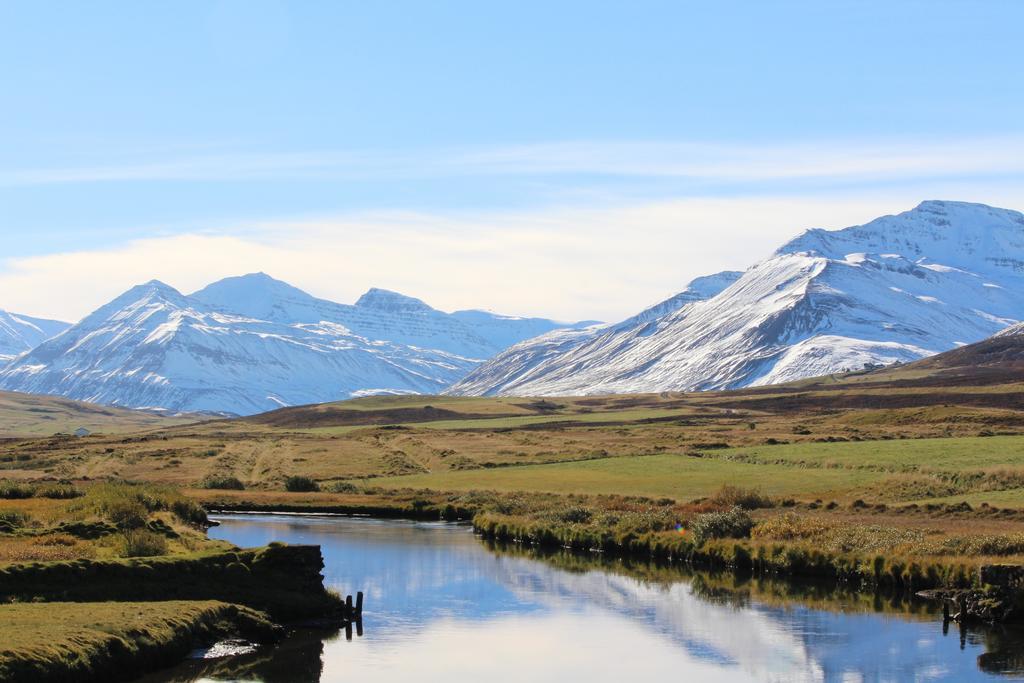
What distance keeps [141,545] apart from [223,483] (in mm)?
66777

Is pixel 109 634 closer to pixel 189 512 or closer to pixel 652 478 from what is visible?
pixel 189 512

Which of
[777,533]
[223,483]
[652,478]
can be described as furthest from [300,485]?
[777,533]

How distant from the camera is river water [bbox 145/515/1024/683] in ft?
157

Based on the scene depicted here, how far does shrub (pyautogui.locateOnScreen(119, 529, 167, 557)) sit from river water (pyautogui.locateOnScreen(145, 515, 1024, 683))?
27.1ft

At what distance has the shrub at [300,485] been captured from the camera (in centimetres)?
12125

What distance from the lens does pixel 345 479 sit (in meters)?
130

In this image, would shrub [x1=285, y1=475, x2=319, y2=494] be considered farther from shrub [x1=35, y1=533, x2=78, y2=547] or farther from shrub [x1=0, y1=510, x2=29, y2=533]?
shrub [x1=35, y1=533, x2=78, y2=547]

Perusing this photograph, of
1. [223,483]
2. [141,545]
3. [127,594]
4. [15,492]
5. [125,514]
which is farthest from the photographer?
[223,483]

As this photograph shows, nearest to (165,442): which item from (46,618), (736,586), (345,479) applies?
(345,479)

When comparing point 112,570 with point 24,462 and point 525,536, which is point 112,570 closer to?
point 525,536

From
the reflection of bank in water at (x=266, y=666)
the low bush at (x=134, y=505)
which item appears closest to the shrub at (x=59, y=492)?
the low bush at (x=134, y=505)

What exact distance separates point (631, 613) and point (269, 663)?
714 inches

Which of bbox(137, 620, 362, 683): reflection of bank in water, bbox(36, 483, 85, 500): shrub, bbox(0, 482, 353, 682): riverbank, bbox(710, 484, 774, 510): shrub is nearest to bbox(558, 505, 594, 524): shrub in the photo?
bbox(710, 484, 774, 510): shrub

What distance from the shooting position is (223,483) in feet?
402
